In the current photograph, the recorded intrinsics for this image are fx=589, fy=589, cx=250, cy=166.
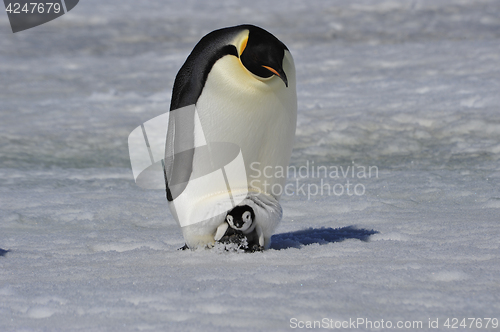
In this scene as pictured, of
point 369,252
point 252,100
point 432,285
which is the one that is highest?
point 252,100

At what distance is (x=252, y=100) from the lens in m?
2.35

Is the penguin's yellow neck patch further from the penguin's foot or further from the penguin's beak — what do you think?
the penguin's foot

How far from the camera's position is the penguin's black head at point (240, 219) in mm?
2283

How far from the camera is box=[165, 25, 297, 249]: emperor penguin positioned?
7.61ft

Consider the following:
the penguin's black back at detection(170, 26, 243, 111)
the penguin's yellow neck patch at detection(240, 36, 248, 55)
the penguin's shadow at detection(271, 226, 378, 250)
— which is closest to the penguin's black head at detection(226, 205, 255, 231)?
the penguin's shadow at detection(271, 226, 378, 250)

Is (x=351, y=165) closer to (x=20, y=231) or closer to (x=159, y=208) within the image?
(x=159, y=208)

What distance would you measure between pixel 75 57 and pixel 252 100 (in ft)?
24.5

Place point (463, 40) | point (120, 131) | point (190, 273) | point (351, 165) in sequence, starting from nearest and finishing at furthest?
point (190, 273)
point (351, 165)
point (120, 131)
point (463, 40)

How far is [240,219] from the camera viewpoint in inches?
89.8

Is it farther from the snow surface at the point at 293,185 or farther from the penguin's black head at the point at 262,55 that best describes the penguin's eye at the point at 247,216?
the penguin's black head at the point at 262,55

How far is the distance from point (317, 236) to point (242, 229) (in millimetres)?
606

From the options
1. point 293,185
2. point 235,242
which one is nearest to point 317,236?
point 235,242

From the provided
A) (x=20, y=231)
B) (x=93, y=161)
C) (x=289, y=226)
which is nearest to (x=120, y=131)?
(x=93, y=161)

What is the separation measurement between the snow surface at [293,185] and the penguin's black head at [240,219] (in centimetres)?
12
